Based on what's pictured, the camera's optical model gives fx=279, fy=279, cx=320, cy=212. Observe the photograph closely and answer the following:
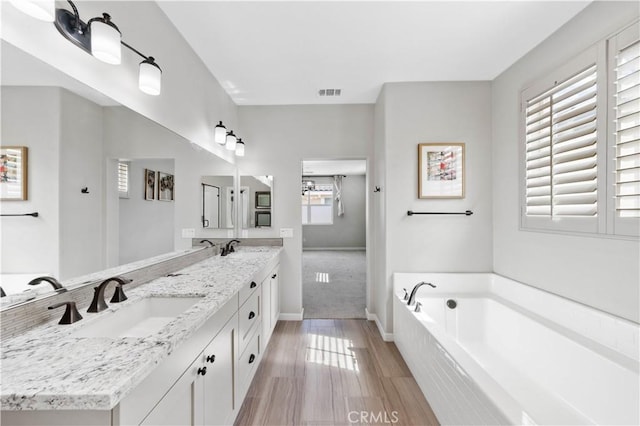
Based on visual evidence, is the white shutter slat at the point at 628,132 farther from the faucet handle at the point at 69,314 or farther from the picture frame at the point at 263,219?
the picture frame at the point at 263,219

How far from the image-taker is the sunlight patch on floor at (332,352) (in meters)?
2.46

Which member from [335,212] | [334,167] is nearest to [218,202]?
[334,167]

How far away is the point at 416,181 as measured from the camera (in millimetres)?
2867

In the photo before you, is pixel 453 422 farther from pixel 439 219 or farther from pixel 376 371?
pixel 439 219

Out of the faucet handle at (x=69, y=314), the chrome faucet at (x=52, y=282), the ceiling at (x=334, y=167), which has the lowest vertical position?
the faucet handle at (x=69, y=314)

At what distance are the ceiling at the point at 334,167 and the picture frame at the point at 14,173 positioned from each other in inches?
238

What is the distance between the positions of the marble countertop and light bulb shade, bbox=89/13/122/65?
112 centimetres

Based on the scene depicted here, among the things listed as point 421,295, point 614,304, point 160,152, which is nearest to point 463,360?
point 614,304

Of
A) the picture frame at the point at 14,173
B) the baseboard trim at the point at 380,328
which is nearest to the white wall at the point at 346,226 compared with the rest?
the baseboard trim at the point at 380,328

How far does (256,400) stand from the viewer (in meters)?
1.99

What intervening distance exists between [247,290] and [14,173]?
1330 mm

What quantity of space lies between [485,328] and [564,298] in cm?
77

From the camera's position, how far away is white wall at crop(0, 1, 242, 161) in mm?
1067

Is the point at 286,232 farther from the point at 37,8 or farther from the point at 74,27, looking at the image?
the point at 37,8
